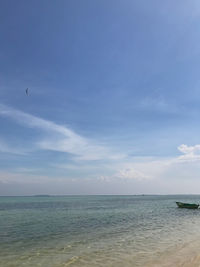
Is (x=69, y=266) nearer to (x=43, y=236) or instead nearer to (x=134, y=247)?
(x=134, y=247)

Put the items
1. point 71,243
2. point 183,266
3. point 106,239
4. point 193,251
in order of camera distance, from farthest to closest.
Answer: point 106,239, point 71,243, point 193,251, point 183,266

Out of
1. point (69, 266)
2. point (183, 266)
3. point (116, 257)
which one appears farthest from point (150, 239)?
point (69, 266)

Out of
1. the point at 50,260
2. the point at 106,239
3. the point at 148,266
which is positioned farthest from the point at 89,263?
the point at 106,239

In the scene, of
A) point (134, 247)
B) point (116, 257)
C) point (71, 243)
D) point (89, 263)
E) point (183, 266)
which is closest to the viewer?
point (183, 266)

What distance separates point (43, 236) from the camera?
22234mm

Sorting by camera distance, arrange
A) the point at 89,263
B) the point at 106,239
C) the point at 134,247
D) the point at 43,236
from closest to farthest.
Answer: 1. the point at 89,263
2. the point at 134,247
3. the point at 106,239
4. the point at 43,236

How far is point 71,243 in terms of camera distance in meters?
18.8

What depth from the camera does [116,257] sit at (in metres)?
14.4

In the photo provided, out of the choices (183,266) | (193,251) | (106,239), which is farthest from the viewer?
(106,239)

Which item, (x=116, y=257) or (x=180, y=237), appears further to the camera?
(x=180, y=237)

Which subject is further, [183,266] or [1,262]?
[1,262]

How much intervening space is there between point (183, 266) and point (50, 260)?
8.05 meters

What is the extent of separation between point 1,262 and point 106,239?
9426mm

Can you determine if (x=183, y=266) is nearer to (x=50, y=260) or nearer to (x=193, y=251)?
(x=193, y=251)
